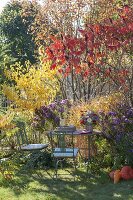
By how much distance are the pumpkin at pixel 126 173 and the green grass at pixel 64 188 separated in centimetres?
13

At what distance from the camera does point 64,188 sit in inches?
268

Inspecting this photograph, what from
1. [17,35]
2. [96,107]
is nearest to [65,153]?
[96,107]

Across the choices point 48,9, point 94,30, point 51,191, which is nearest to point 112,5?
point 48,9

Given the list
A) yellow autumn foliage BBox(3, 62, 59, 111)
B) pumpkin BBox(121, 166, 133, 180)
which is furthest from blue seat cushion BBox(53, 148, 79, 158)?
yellow autumn foliage BBox(3, 62, 59, 111)

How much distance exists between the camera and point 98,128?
8438mm

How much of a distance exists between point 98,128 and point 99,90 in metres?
3.99

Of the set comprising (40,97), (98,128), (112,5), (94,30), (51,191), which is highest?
(112,5)

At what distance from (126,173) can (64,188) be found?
1243mm

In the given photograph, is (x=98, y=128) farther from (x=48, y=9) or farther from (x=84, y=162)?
(x=48, y=9)

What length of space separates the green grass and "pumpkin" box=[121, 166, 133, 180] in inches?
5.1

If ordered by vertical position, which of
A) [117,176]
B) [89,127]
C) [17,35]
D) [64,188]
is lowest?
[64,188]

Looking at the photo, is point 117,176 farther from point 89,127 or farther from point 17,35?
point 17,35

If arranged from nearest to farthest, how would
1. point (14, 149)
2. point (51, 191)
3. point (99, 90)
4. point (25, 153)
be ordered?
point (51, 191) → point (25, 153) → point (14, 149) → point (99, 90)

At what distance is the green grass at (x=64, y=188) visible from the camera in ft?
A: 20.6
